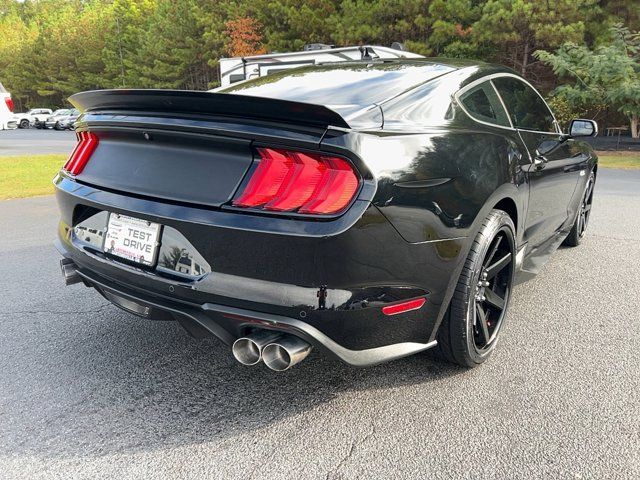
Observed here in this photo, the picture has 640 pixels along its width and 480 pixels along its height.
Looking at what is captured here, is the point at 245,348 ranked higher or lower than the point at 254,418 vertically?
higher

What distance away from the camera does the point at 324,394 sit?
2441 millimetres

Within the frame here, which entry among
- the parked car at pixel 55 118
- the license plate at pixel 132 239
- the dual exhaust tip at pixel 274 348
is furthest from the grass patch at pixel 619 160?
the parked car at pixel 55 118

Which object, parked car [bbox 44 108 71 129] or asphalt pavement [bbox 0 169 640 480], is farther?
parked car [bbox 44 108 71 129]

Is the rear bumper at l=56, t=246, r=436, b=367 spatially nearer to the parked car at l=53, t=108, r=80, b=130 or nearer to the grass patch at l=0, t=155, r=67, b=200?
the grass patch at l=0, t=155, r=67, b=200

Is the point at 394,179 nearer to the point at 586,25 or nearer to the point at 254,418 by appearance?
the point at 254,418

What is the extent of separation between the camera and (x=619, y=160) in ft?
48.2

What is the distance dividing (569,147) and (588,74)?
16560 millimetres

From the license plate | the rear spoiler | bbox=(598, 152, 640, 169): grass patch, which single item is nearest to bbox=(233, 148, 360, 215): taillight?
the rear spoiler

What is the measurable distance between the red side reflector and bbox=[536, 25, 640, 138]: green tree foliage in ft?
58.8

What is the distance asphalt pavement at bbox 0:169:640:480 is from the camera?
1961mm

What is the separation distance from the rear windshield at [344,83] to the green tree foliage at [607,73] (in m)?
17.0

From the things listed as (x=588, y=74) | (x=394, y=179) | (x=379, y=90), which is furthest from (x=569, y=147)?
(x=588, y=74)

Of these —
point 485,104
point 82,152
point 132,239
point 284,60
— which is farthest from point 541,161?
point 284,60

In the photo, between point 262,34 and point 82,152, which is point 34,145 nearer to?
point 262,34
